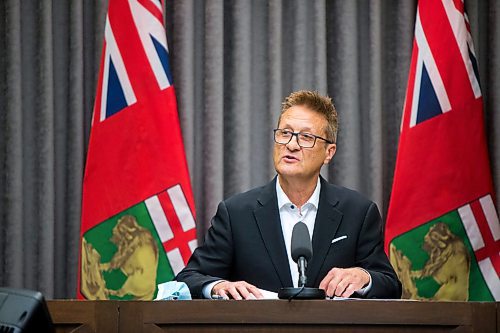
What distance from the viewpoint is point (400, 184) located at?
3.78 metres

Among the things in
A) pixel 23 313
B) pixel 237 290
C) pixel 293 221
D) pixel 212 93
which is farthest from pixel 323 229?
pixel 23 313

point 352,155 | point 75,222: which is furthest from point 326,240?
point 75,222

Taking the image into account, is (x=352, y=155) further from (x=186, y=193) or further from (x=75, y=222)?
(x=75, y=222)

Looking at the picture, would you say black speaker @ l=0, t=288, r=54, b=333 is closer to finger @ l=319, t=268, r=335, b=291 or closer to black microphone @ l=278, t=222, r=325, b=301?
black microphone @ l=278, t=222, r=325, b=301

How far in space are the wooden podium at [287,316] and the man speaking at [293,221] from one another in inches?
24.9

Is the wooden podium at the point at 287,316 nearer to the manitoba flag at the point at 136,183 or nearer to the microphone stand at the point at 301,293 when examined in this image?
the microphone stand at the point at 301,293

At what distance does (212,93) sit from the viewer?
418 cm

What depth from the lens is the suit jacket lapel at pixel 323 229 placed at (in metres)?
2.88

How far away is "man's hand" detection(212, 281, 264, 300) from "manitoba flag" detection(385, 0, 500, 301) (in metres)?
1.36

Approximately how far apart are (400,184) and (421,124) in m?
0.29

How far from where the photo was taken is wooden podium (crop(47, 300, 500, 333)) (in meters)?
2.15

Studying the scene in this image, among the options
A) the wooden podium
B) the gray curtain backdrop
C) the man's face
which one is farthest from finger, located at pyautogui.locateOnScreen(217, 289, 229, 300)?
the gray curtain backdrop

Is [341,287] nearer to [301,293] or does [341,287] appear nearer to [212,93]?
[301,293]

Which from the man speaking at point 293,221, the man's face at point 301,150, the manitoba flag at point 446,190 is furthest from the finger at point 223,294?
the manitoba flag at point 446,190
